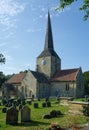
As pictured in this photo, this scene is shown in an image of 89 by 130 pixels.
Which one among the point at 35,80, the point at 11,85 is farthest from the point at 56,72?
the point at 11,85

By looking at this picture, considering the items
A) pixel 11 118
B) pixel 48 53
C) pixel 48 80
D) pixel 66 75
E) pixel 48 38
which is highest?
pixel 48 38

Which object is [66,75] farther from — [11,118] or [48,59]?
[11,118]

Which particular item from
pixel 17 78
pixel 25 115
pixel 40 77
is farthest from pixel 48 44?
pixel 25 115

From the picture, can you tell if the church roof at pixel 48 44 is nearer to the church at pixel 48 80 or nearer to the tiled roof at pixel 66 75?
the church at pixel 48 80

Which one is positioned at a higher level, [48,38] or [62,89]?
[48,38]

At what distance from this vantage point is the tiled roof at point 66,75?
208ft

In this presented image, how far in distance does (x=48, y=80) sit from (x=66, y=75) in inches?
196

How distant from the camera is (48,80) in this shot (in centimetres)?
6706

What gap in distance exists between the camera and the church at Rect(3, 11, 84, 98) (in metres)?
63.3

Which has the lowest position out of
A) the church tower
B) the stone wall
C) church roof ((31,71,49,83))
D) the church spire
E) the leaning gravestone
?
the leaning gravestone

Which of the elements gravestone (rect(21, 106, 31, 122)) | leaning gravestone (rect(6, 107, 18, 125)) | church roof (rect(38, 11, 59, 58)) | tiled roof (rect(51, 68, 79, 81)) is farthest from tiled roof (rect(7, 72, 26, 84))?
leaning gravestone (rect(6, 107, 18, 125))

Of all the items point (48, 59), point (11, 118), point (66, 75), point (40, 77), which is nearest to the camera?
point (11, 118)

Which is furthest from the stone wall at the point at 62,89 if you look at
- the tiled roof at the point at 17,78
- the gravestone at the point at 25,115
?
the gravestone at the point at 25,115

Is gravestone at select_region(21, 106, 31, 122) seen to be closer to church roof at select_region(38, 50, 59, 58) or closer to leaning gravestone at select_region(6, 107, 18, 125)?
leaning gravestone at select_region(6, 107, 18, 125)
